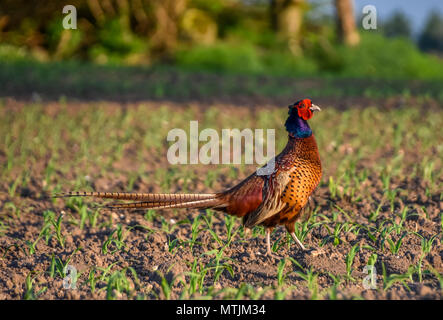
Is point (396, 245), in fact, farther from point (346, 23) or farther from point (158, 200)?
point (346, 23)

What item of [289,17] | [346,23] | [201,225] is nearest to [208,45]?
[289,17]

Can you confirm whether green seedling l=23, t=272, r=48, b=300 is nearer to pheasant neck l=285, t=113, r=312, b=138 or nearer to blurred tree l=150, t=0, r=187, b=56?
pheasant neck l=285, t=113, r=312, b=138

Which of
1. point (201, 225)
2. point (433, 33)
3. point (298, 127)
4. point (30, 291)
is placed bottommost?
point (30, 291)

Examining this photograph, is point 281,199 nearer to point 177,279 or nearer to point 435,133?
point 177,279

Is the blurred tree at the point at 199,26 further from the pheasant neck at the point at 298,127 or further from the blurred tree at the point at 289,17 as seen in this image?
the pheasant neck at the point at 298,127

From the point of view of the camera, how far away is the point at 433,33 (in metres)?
35.2

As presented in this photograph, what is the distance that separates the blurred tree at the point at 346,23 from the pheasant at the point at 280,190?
1539 cm

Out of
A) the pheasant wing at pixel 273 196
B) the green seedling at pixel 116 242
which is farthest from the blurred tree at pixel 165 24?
the pheasant wing at pixel 273 196

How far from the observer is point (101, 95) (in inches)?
399

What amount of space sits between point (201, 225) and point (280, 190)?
4.34ft

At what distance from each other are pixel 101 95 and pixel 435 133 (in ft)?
19.2

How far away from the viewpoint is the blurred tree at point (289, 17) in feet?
58.6

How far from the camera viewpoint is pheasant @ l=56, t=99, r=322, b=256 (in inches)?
122
